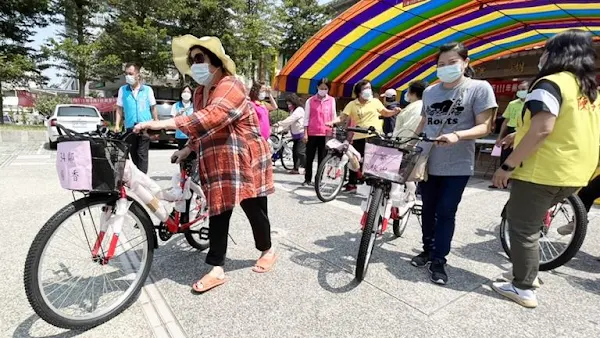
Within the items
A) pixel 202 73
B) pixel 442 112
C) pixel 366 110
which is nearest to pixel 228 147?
pixel 202 73

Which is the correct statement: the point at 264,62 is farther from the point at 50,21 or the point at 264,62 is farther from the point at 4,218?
the point at 4,218

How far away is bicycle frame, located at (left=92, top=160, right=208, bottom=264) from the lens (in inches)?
82.4

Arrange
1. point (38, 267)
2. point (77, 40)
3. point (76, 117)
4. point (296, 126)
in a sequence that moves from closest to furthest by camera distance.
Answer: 1. point (38, 267)
2. point (296, 126)
3. point (76, 117)
4. point (77, 40)

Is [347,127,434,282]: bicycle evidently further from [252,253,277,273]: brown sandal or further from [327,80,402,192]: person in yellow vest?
[327,80,402,192]: person in yellow vest

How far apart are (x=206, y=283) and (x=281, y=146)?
5679 millimetres

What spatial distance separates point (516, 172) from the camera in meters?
2.25

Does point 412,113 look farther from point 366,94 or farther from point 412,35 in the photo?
point 412,35

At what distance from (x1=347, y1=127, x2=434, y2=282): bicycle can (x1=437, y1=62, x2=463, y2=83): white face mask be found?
1.47 ft

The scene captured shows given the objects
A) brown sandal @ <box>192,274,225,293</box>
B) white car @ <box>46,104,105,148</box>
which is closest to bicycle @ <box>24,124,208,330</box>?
brown sandal @ <box>192,274,225,293</box>

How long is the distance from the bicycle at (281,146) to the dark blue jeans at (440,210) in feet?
16.8

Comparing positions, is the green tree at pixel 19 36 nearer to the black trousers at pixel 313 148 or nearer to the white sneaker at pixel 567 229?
the black trousers at pixel 313 148

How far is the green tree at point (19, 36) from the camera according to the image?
15.8m

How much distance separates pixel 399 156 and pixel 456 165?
0.43m

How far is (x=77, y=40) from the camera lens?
778 inches
